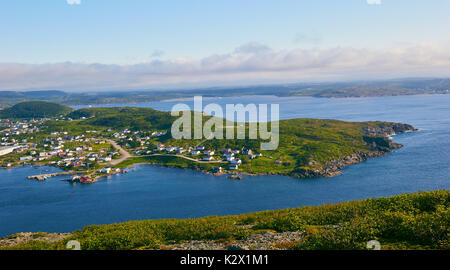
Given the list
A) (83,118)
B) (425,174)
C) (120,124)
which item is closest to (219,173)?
(425,174)

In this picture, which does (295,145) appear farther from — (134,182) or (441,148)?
(134,182)

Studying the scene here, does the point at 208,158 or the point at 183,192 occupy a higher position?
the point at 208,158

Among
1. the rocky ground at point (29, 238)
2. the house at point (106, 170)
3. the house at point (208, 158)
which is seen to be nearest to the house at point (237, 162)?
the house at point (208, 158)

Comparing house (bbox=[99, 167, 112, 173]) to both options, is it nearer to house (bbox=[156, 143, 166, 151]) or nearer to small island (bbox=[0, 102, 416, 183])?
small island (bbox=[0, 102, 416, 183])

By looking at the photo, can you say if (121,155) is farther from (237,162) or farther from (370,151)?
(370,151)

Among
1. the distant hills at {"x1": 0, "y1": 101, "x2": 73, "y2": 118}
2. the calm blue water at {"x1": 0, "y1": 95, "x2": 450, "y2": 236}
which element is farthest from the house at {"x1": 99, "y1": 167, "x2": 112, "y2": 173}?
the distant hills at {"x1": 0, "y1": 101, "x2": 73, "y2": 118}

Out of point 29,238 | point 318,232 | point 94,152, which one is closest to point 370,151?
point 318,232
